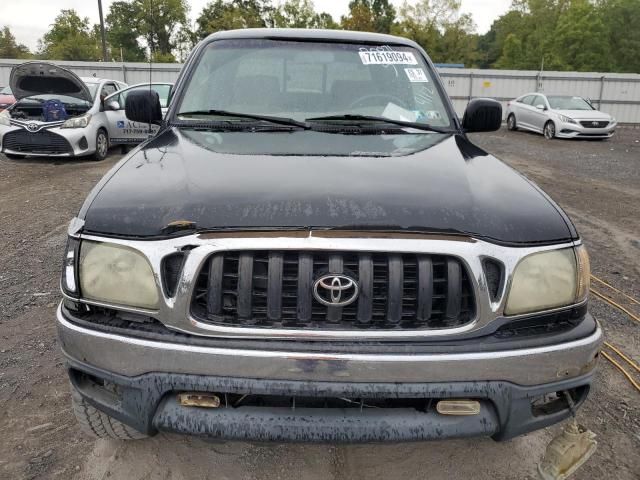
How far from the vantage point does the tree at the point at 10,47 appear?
57181 mm

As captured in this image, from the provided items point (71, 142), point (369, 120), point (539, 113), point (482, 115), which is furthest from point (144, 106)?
point (539, 113)

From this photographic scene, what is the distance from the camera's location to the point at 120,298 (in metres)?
1.79

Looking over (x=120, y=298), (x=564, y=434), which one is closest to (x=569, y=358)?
(x=564, y=434)

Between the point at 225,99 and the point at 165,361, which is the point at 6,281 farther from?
the point at 165,361

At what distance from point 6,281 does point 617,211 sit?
280 inches

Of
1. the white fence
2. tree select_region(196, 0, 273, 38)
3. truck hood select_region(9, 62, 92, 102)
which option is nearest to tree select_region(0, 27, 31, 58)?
tree select_region(196, 0, 273, 38)

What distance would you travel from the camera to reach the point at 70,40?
51.4 meters

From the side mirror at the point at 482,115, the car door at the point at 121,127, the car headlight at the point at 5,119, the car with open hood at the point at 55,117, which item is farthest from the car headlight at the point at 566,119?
the car headlight at the point at 5,119

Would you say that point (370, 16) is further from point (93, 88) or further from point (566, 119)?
point (93, 88)

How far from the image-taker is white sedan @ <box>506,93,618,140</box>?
51.2 ft

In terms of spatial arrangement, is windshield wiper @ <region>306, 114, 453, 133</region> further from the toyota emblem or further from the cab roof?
the toyota emblem

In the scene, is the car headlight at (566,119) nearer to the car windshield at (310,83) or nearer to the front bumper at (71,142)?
the front bumper at (71,142)

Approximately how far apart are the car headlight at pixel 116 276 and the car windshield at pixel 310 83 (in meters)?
1.27

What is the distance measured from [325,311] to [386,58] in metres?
2.14
